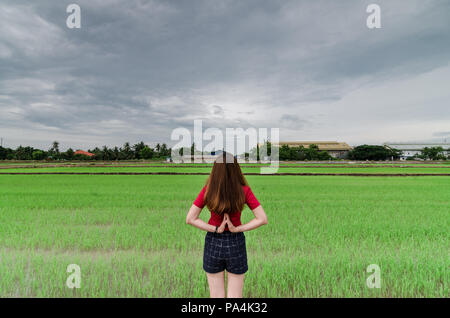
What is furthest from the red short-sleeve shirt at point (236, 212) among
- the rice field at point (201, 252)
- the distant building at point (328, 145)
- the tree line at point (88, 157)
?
the distant building at point (328, 145)

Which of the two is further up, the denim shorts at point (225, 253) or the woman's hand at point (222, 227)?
the woman's hand at point (222, 227)

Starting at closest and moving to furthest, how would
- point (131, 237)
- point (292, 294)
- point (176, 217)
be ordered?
point (292, 294)
point (131, 237)
point (176, 217)

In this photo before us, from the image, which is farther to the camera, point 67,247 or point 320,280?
point 67,247

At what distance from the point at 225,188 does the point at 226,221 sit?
11.9 inches

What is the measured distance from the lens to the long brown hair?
2094mm

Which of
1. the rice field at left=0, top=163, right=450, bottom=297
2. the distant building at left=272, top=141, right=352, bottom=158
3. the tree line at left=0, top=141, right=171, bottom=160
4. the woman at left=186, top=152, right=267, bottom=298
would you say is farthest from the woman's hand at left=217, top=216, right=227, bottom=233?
the distant building at left=272, top=141, right=352, bottom=158

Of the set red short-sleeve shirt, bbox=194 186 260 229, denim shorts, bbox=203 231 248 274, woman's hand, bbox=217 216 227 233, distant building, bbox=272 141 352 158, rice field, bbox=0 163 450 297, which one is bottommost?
rice field, bbox=0 163 450 297

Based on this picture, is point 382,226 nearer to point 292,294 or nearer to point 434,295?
Result: point 434,295

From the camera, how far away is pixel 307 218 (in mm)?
7121

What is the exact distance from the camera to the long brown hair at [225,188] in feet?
6.87

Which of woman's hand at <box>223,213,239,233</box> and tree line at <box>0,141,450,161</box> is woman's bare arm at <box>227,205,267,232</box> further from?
tree line at <box>0,141,450,161</box>

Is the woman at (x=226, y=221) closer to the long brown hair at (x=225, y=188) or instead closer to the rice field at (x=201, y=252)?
the long brown hair at (x=225, y=188)
